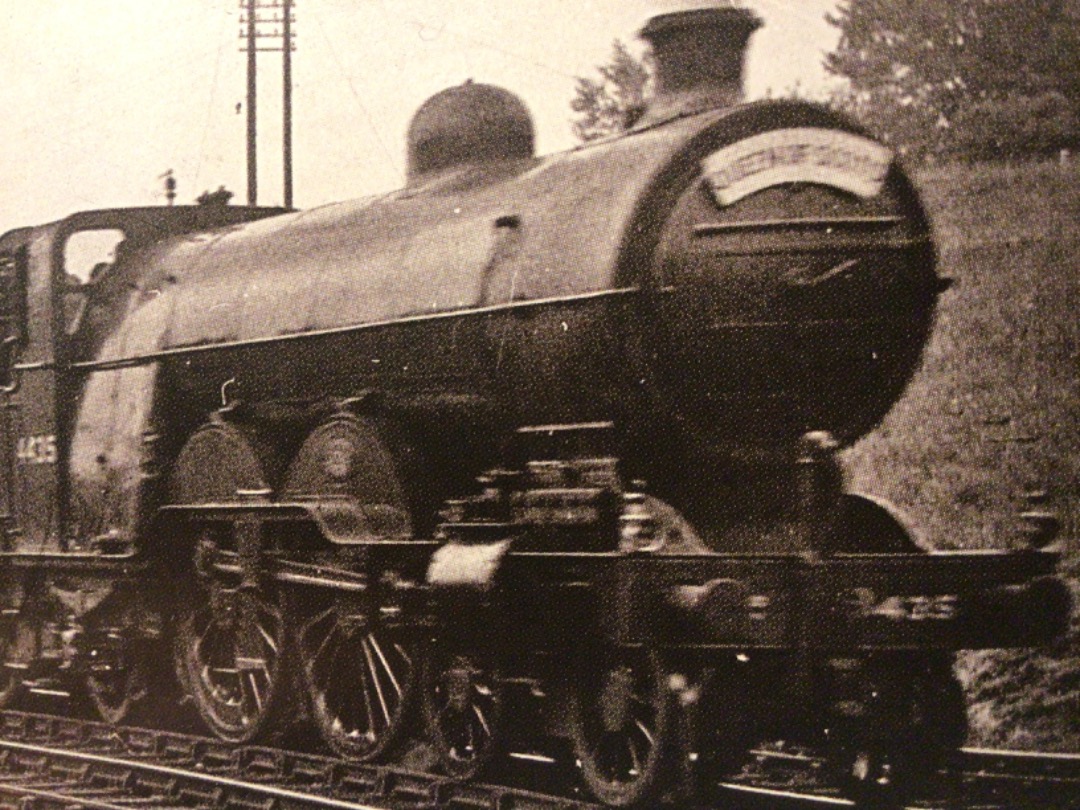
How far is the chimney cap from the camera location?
669 centimetres

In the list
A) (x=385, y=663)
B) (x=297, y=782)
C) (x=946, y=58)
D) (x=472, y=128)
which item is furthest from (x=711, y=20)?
(x=946, y=58)

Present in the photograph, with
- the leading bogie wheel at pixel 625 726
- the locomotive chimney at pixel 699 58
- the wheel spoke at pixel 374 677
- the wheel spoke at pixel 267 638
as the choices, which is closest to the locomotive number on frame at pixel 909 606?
the leading bogie wheel at pixel 625 726

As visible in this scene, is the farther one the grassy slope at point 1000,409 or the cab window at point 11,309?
the cab window at point 11,309

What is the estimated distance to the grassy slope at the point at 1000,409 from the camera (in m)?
8.97

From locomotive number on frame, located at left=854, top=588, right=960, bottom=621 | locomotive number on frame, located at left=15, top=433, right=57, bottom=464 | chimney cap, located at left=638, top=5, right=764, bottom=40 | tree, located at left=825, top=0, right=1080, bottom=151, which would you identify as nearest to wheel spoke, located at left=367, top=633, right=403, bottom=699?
locomotive number on frame, located at left=854, top=588, right=960, bottom=621

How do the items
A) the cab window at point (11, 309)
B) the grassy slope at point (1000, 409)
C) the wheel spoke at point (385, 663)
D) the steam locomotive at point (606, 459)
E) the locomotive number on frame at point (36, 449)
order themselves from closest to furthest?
1. the steam locomotive at point (606, 459)
2. the wheel spoke at point (385, 663)
3. the grassy slope at point (1000, 409)
4. the locomotive number on frame at point (36, 449)
5. the cab window at point (11, 309)

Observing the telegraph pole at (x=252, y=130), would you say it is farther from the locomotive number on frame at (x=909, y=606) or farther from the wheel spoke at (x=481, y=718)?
the locomotive number on frame at (x=909, y=606)

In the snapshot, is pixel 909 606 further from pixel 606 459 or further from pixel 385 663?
pixel 385 663

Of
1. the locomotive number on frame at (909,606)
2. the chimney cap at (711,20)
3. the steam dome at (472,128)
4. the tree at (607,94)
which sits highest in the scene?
the tree at (607,94)

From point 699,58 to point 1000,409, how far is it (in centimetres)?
682

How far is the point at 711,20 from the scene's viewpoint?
6688 millimetres

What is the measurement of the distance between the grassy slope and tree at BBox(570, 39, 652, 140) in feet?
9.10

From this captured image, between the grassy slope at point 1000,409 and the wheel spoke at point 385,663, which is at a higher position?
the grassy slope at point 1000,409

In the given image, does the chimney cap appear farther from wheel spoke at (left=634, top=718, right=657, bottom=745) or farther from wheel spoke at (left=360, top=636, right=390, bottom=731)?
wheel spoke at (left=360, top=636, right=390, bottom=731)
